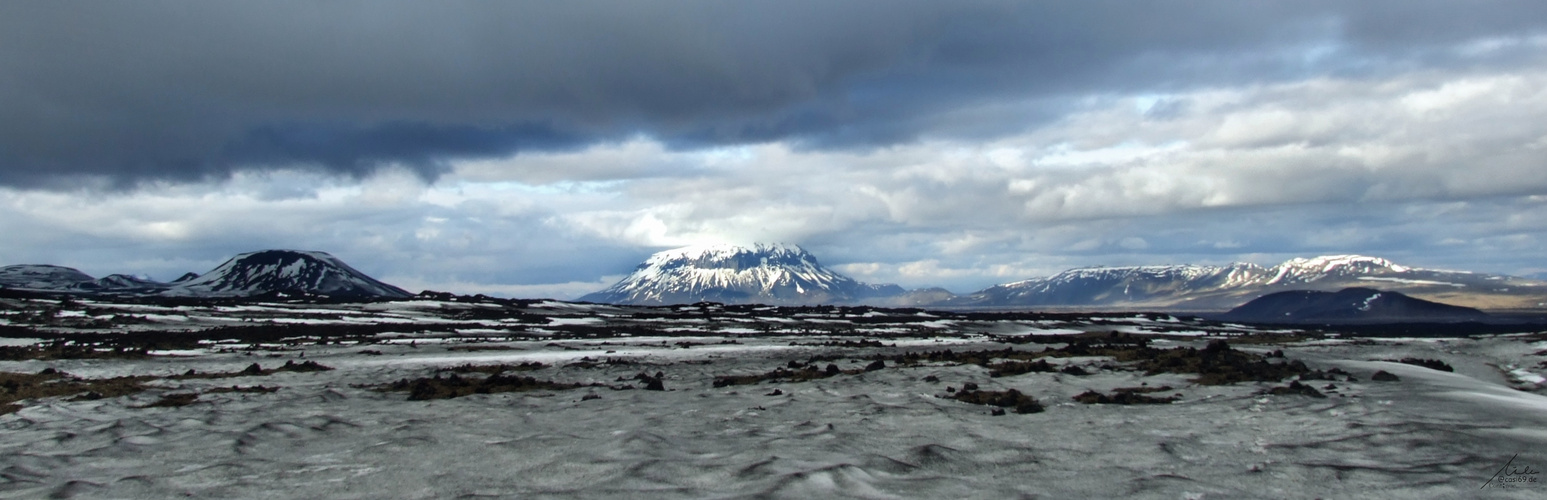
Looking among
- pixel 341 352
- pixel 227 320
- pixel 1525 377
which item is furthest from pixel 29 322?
pixel 1525 377

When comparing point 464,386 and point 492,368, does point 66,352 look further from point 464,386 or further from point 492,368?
point 464,386

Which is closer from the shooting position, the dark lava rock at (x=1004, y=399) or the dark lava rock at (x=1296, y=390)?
the dark lava rock at (x=1004, y=399)

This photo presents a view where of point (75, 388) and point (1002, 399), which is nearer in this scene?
point (1002, 399)

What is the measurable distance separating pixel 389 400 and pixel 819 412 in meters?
14.3

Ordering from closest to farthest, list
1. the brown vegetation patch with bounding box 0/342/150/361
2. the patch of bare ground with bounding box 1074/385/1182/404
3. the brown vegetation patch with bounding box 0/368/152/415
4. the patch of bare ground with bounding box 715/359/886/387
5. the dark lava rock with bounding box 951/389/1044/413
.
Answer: the dark lava rock with bounding box 951/389/1044/413 < the patch of bare ground with bounding box 1074/385/1182/404 < the brown vegetation patch with bounding box 0/368/152/415 < the patch of bare ground with bounding box 715/359/886/387 < the brown vegetation patch with bounding box 0/342/150/361

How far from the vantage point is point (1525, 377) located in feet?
121

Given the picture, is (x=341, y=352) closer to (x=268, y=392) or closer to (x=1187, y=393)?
(x=268, y=392)

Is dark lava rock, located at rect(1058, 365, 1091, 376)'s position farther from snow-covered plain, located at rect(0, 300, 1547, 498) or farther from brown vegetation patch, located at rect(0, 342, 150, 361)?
brown vegetation patch, located at rect(0, 342, 150, 361)

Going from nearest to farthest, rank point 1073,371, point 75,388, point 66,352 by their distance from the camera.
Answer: point 75,388
point 1073,371
point 66,352

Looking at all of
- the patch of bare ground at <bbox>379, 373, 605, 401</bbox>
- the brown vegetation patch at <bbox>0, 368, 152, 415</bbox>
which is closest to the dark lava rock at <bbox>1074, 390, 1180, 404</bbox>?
the patch of bare ground at <bbox>379, 373, 605, 401</bbox>

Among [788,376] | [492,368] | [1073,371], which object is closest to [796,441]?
[788,376]

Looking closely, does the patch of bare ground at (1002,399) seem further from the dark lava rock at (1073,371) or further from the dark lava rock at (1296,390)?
the dark lava rock at (1296,390)

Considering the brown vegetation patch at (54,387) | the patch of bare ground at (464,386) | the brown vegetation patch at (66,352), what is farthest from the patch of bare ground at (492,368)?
the brown vegetation patch at (66,352)

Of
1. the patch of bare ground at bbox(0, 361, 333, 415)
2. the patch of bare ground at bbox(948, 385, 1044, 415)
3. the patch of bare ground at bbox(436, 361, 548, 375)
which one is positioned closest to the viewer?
the patch of bare ground at bbox(948, 385, 1044, 415)
